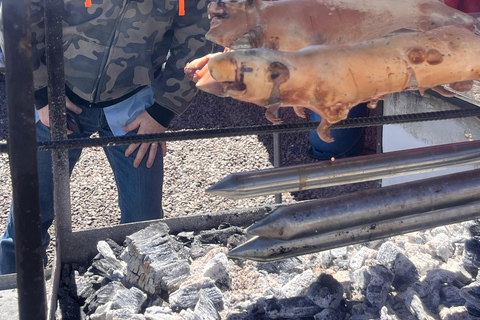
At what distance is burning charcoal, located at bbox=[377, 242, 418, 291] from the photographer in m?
1.88

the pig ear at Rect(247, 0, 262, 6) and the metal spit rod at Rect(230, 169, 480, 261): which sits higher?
the pig ear at Rect(247, 0, 262, 6)

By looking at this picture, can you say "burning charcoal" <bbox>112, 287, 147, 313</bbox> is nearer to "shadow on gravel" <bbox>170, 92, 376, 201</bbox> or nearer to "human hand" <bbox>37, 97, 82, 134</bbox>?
"human hand" <bbox>37, 97, 82, 134</bbox>

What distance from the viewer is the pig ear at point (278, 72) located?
91 cm

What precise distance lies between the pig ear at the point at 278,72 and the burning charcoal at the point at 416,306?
113 centimetres

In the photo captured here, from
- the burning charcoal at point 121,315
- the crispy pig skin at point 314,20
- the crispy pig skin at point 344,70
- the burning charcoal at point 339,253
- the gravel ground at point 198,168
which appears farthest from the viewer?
the gravel ground at point 198,168

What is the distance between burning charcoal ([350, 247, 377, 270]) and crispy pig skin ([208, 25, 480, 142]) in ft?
3.30

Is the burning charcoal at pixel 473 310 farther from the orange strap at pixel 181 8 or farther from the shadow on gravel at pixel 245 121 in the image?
the shadow on gravel at pixel 245 121

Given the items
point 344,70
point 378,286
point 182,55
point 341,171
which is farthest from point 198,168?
point 344,70

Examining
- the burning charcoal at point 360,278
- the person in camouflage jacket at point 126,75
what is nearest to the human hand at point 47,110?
the person in camouflage jacket at point 126,75

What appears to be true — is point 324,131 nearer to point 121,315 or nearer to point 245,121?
point 121,315

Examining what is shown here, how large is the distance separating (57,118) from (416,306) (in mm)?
1496

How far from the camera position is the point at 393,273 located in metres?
1.88

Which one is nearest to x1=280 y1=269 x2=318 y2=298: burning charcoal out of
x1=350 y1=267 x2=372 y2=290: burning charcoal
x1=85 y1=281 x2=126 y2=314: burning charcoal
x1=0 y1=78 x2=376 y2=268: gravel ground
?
x1=350 y1=267 x2=372 y2=290: burning charcoal

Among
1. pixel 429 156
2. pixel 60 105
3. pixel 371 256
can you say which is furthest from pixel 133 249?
pixel 429 156
